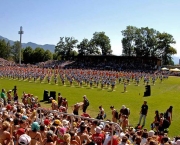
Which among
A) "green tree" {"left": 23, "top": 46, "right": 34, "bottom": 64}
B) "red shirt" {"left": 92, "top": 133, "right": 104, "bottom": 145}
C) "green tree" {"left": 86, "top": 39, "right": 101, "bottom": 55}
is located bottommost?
"red shirt" {"left": 92, "top": 133, "right": 104, "bottom": 145}

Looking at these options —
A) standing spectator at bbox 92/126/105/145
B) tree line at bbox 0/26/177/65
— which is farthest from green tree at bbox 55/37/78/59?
standing spectator at bbox 92/126/105/145

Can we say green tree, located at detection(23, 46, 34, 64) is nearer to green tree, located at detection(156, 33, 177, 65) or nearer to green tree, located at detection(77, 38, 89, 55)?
green tree, located at detection(77, 38, 89, 55)

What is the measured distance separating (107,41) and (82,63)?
813 inches

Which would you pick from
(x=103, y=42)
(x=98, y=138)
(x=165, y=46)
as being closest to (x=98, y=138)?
(x=98, y=138)

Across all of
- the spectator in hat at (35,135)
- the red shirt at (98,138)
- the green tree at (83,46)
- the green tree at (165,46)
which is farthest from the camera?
the green tree at (83,46)

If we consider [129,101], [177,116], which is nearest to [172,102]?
[129,101]

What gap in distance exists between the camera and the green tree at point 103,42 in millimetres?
106062

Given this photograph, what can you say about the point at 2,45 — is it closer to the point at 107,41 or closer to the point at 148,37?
the point at 107,41

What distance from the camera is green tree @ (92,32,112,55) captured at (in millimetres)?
106062

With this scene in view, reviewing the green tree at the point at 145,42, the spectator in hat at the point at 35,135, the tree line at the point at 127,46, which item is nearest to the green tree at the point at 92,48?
the tree line at the point at 127,46

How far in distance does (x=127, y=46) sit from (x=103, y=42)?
10307 mm

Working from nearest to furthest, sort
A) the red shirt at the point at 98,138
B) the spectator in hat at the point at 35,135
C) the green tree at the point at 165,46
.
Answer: the spectator in hat at the point at 35,135 < the red shirt at the point at 98,138 < the green tree at the point at 165,46

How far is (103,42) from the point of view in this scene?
347 feet

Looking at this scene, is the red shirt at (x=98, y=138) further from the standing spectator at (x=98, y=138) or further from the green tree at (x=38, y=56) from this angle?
the green tree at (x=38, y=56)
